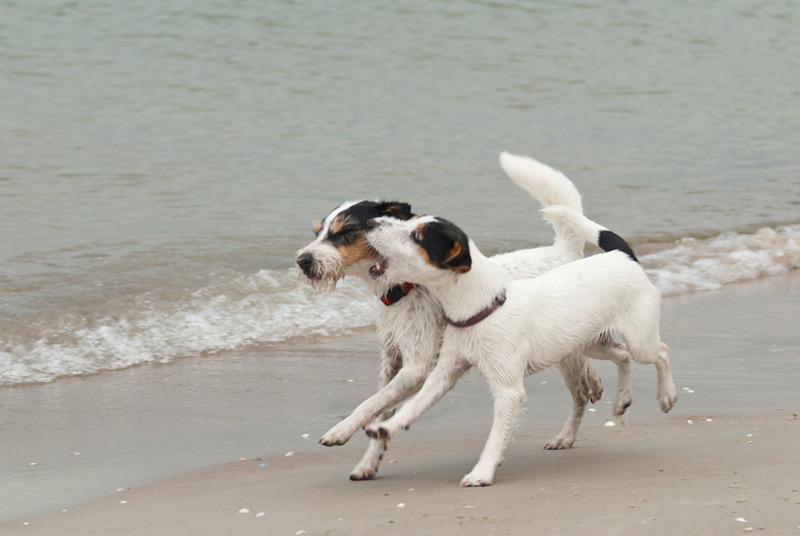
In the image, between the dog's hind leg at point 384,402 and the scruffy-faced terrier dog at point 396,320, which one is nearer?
the scruffy-faced terrier dog at point 396,320

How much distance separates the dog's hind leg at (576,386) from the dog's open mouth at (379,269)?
49.0 inches

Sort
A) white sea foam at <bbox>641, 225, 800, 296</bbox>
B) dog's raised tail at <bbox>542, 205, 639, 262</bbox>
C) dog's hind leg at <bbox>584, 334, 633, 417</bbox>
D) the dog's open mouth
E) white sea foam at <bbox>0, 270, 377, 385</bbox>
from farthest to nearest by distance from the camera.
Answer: white sea foam at <bbox>641, 225, 800, 296</bbox> → white sea foam at <bbox>0, 270, 377, 385</bbox> → dog's raised tail at <bbox>542, 205, 639, 262</bbox> → dog's hind leg at <bbox>584, 334, 633, 417</bbox> → the dog's open mouth

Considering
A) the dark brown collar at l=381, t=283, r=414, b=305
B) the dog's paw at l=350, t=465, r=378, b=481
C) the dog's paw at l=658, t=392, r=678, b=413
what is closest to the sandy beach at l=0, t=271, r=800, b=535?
the dog's paw at l=350, t=465, r=378, b=481

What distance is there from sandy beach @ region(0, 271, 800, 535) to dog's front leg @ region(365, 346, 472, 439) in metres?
0.29

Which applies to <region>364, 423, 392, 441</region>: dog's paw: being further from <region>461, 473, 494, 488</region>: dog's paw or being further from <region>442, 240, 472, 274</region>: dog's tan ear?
<region>442, 240, 472, 274</region>: dog's tan ear

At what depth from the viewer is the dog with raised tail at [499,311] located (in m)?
4.38

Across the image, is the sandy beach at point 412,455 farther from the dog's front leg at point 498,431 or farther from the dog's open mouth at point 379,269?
the dog's open mouth at point 379,269

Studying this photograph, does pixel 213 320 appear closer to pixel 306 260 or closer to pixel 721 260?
pixel 306 260

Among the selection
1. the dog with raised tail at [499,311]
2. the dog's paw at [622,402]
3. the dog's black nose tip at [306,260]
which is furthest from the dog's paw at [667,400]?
the dog's black nose tip at [306,260]

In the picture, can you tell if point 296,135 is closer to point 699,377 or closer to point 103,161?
point 103,161

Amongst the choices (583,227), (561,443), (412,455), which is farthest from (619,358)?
(412,455)

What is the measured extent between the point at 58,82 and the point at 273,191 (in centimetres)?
698

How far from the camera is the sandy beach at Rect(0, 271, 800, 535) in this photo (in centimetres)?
411

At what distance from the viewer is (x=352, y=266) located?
15.0 feet
